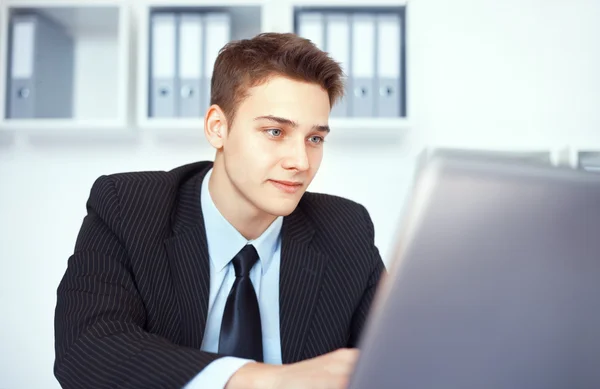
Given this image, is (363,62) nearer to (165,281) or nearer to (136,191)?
(136,191)

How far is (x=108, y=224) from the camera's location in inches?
50.1

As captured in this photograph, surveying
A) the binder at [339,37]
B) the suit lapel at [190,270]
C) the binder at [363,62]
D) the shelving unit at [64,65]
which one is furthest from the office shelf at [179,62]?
the suit lapel at [190,270]

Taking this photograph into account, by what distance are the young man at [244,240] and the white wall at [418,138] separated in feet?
3.96

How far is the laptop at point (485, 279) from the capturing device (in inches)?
14.7

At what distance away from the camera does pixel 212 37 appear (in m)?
2.41

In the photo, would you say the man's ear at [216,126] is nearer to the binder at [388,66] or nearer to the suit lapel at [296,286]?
the suit lapel at [296,286]

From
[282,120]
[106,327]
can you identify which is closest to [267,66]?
[282,120]

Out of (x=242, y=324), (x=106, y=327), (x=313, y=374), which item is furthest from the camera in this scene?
(x=242, y=324)

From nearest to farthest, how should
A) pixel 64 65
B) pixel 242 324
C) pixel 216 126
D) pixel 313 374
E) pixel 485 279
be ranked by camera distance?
1. pixel 485 279
2. pixel 313 374
3. pixel 242 324
4. pixel 216 126
5. pixel 64 65

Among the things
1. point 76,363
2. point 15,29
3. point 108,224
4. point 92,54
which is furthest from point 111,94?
point 76,363

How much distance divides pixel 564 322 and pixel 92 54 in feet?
8.77

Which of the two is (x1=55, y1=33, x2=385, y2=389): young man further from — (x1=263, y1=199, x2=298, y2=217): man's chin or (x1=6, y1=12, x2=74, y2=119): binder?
(x1=6, y1=12, x2=74, y2=119): binder

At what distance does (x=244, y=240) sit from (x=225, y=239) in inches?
1.6

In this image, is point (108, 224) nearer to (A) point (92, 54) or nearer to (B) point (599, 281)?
(B) point (599, 281)
